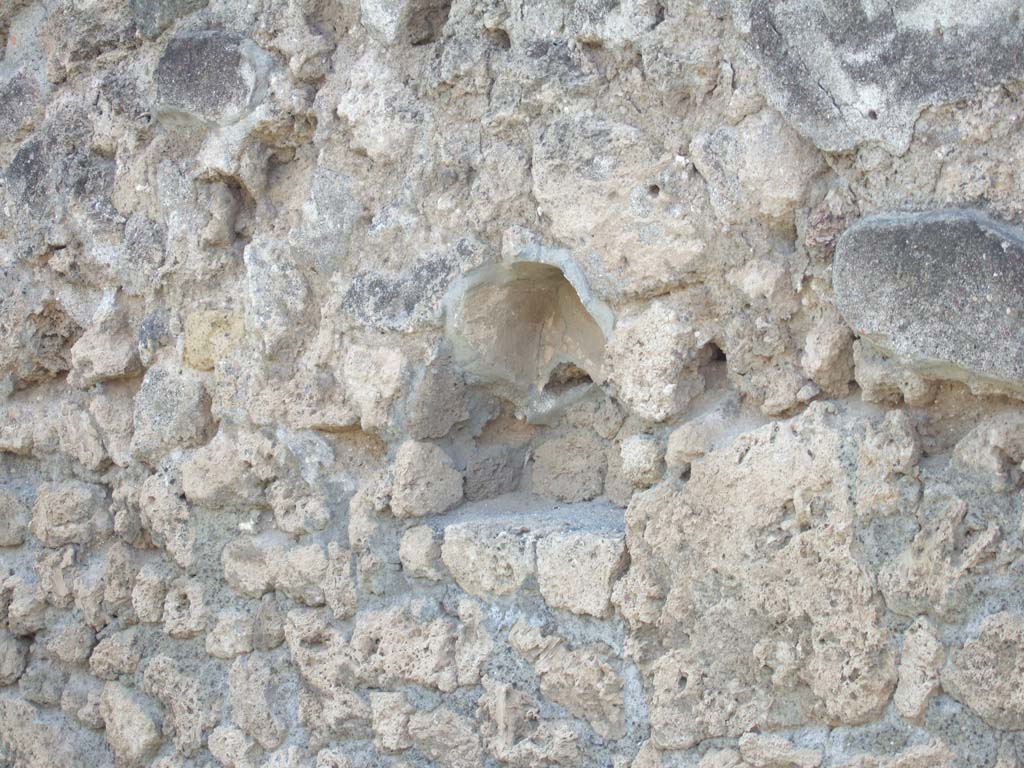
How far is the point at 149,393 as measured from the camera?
97.3 inches

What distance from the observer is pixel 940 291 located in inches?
58.6

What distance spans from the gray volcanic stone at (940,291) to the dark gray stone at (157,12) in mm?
1415

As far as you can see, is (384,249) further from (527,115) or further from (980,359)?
(980,359)

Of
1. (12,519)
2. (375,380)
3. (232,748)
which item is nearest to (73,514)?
(12,519)

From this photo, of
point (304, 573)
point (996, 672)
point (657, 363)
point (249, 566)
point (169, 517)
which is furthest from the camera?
point (169, 517)

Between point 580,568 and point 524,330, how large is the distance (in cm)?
43

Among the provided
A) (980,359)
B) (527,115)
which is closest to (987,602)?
(980,359)

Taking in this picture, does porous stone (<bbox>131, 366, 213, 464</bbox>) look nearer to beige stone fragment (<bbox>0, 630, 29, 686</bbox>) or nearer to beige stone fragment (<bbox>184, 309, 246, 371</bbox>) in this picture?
beige stone fragment (<bbox>184, 309, 246, 371</bbox>)

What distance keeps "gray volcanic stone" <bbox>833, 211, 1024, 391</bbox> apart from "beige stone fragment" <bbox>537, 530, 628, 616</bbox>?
1.64 feet

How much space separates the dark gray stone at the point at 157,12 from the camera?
8.00ft

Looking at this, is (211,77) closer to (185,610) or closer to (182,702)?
(185,610)

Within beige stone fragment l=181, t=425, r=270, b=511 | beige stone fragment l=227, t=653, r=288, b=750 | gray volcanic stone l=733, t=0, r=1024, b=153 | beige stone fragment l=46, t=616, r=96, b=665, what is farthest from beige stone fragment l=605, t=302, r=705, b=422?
beige stone fragment l=46, t=616, r=96, b=665

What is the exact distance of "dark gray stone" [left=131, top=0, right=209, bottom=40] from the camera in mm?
2438

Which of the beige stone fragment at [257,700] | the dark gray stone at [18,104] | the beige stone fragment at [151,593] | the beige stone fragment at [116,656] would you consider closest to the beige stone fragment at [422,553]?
the beige stone fragment at [257,700]
